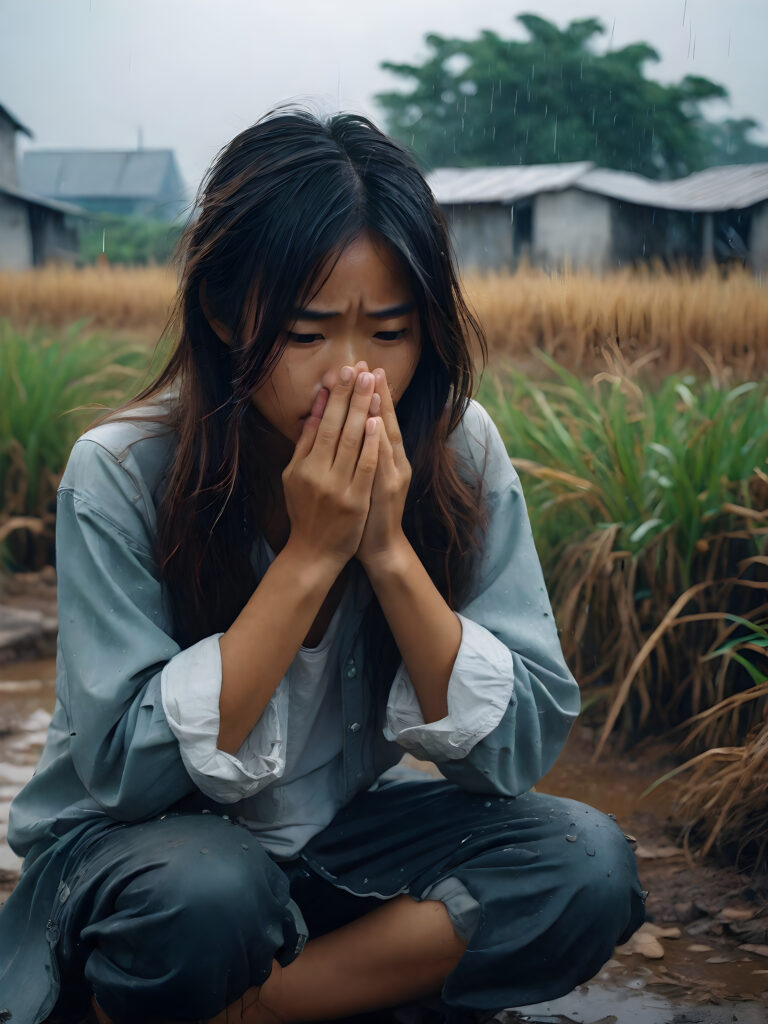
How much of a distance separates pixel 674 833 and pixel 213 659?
53.9 inches

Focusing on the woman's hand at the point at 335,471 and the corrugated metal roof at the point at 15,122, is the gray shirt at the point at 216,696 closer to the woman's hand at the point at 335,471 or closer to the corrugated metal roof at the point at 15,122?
the woman's hand at the point at 335,471

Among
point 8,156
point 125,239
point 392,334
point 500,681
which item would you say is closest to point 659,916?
point 500,681

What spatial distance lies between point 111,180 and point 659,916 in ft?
9.49

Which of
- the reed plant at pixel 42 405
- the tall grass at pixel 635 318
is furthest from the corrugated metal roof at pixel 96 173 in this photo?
the tall grass at pixel 635 318

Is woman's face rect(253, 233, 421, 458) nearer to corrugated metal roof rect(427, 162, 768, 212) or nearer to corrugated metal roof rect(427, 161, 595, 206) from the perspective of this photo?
corrugated metal roof rect(427, 162, 768, 212)

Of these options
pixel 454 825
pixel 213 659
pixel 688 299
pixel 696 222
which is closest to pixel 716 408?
pixel 688 299

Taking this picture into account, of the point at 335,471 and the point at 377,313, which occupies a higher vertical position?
the point at 377,313

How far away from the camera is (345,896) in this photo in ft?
5.38

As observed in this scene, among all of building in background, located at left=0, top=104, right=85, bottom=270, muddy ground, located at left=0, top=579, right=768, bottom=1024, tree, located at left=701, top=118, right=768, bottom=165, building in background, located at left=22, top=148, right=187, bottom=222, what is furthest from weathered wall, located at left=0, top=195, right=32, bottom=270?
tree, located at left=701, top=118, right=768, bottom=165

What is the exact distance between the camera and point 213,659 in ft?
4.70

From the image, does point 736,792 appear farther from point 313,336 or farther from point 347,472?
point 313,336

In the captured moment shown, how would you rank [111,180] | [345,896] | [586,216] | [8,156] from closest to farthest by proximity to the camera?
1. [345,896]
2. [586,216]
3. [111,180]
4. [8,156]

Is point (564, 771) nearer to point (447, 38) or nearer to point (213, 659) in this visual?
point (213, 659)

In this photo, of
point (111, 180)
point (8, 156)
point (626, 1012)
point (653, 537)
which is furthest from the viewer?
point (8, 156)
